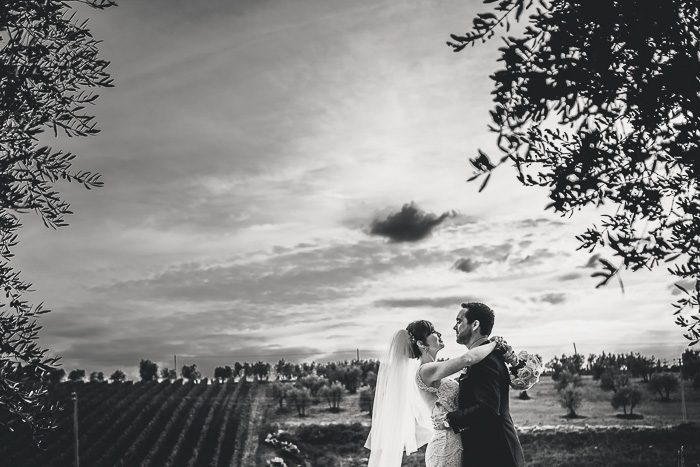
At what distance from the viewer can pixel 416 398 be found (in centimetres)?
923

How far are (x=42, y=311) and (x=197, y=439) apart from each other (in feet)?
180

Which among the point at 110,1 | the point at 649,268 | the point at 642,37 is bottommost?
the point at 649,268

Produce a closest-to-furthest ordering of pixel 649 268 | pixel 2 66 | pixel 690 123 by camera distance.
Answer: pixel 690 123
pixel 649 268
pixel 2 66

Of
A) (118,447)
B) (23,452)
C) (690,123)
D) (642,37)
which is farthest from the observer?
(118,447)

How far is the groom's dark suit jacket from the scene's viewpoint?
7.07m

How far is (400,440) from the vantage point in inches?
358

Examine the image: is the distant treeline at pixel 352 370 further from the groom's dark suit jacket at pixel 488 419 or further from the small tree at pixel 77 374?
the groom's dark suit jacket at pixel 488 419

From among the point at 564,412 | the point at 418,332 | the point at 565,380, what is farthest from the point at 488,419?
the point at 565,380

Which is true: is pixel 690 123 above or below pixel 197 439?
above

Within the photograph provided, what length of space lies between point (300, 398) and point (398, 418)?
71.7 meters

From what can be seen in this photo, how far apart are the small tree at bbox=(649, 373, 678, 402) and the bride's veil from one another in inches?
2898

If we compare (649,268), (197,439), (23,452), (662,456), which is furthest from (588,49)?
(197,439)

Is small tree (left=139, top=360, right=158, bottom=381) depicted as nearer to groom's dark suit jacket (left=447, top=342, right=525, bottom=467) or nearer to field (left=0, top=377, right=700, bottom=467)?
field (left=0, top=377, right=700, bottom=467)

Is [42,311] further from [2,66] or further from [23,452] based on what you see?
[23,452]
